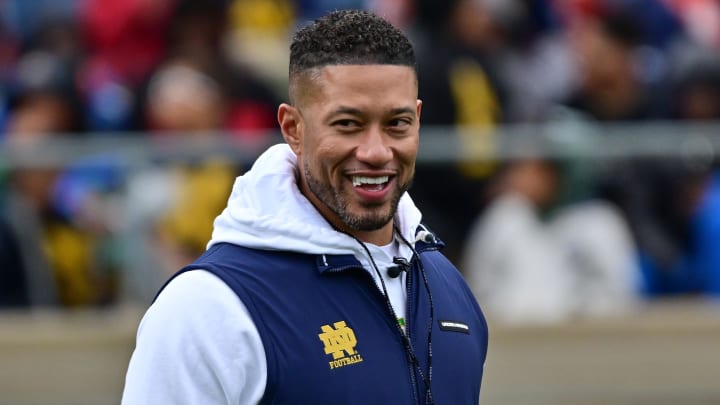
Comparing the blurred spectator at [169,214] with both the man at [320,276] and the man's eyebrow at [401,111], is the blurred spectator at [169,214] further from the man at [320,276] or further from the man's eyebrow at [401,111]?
the man's eyebrow at [401,111]

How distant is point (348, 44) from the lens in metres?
3.10

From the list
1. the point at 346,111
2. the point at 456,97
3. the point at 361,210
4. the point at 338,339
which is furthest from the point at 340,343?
the point at 456,97

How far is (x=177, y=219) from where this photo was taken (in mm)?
6785

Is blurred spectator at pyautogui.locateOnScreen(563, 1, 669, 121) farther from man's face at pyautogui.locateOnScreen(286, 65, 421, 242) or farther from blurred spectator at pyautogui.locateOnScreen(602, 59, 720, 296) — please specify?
man's face at pyautogui.locateOnScreen(286, 65, 421, 242)

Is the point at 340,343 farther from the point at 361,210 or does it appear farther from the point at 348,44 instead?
the point at 348,44

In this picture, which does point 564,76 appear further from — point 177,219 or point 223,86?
point 177,219

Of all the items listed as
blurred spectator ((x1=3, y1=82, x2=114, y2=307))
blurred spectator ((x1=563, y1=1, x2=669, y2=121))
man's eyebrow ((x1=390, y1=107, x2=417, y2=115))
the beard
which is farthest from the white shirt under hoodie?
blurred spectator ((x1=563, y1=1, x2=669, y2=121))

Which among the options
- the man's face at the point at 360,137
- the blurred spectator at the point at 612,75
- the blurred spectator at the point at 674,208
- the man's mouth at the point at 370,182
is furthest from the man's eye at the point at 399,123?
the blurred spectator at the point at 612,75

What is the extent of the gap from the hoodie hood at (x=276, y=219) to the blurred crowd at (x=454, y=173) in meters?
3.48

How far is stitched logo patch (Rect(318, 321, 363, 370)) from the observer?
306cm

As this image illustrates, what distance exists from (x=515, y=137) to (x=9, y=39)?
4726 mm

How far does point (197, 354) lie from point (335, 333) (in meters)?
0.33

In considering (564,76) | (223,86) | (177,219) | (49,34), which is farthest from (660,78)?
(49,34)

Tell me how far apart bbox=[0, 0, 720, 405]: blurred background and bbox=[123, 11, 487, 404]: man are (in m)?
3.53
